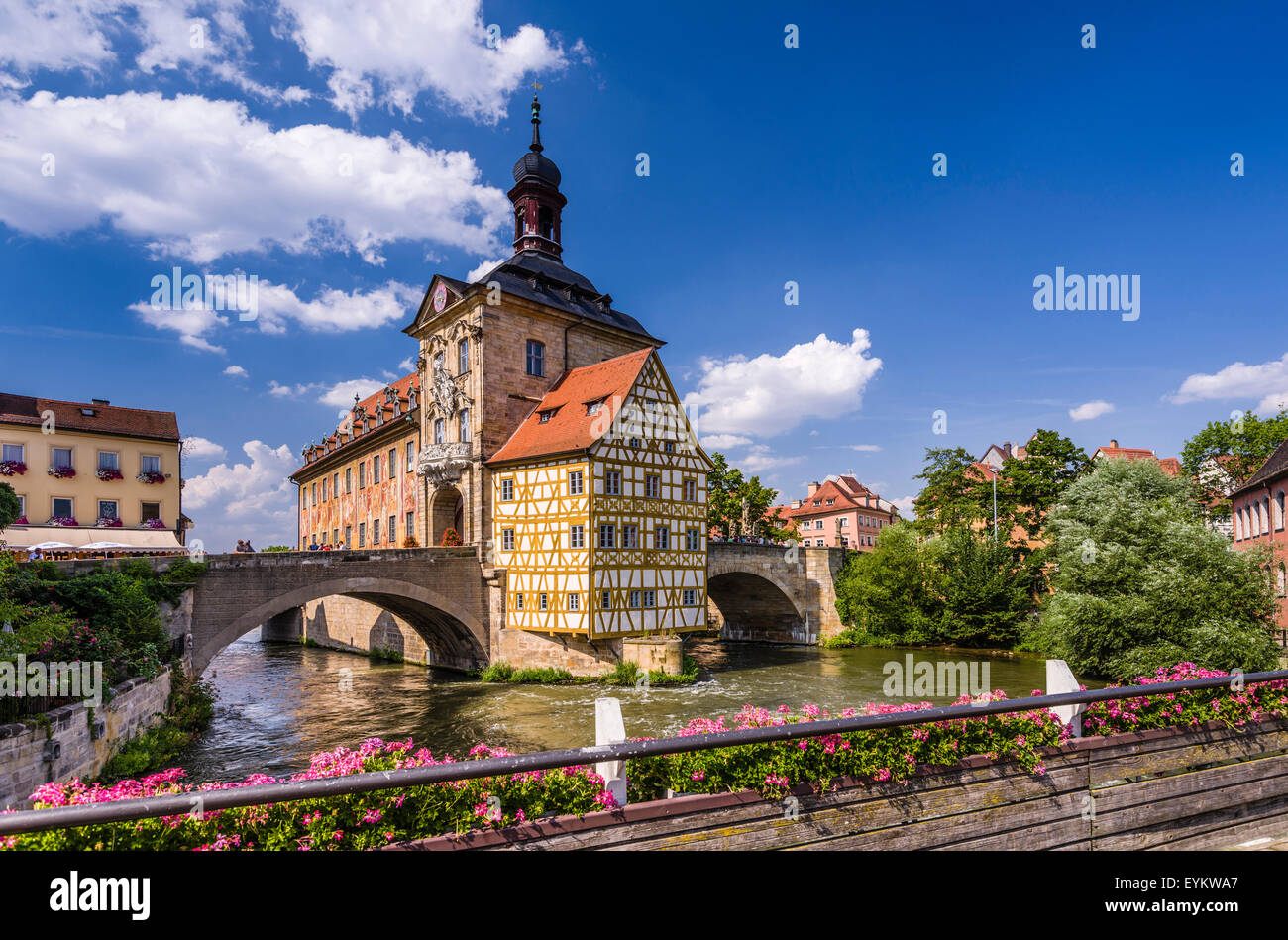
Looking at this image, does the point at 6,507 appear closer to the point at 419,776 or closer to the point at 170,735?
the point at 170,735

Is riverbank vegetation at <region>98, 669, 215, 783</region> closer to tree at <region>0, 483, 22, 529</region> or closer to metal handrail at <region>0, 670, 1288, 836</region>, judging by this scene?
tree at <region>0, 483, 22, 529</region>

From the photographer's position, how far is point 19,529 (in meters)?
28.3

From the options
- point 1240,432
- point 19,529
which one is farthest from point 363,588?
point 1240,432

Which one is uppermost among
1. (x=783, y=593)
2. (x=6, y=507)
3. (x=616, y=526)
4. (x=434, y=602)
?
(x=6, y=507)

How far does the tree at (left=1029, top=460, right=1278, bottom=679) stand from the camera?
21.8m

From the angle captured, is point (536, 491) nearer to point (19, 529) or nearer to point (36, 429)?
point (19, 529)

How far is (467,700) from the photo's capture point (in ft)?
77.1

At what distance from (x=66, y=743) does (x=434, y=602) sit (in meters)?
15.7

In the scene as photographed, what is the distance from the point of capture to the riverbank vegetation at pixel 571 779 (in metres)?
4.25

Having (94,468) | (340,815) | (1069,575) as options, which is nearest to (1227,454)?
(1069,575)

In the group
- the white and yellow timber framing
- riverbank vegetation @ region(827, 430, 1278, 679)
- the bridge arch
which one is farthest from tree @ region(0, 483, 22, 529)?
riverbank vegetation @ region(827, 430, 1278, 679)

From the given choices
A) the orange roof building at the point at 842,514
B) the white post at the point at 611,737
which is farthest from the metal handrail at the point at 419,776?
the orange roof building at the point at 842,514

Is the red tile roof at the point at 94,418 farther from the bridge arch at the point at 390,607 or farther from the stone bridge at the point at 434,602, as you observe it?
the bridge arch at the point at 390,607
